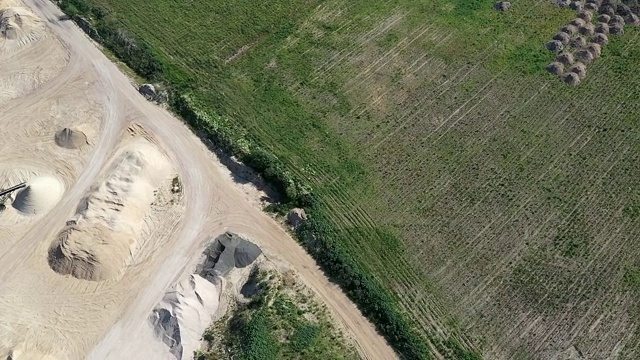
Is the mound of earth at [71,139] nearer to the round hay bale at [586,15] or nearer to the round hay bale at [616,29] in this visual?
the round hay bale at [586,15]

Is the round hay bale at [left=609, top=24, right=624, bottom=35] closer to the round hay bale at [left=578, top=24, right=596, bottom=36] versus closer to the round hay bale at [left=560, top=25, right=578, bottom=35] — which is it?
the round hay bale at [left=578, top=24, right=596, bottom=36]

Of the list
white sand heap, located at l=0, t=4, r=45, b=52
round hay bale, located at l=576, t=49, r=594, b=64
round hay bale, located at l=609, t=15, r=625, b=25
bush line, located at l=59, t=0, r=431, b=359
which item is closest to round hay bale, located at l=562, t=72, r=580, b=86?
round hay bale, located at l=576, t=49, r=594, b=64

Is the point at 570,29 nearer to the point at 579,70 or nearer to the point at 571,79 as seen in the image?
the point at 579,70

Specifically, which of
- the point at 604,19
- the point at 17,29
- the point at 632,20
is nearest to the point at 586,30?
the point at 604,19

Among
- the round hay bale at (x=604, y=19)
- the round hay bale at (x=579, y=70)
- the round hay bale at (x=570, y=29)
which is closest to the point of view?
the round hay bale at (x=579, y=70)

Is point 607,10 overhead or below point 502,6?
below

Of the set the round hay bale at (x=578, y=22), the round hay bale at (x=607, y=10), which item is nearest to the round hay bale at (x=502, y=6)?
the round hay bale at (x=578, y=22)
